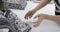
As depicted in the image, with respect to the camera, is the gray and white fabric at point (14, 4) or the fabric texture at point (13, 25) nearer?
the fabric texture at point (13, 25)

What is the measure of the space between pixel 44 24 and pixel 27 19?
21 centimetres

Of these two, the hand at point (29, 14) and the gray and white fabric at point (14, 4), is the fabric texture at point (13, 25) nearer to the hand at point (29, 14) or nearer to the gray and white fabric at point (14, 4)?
the hand at point (29, 14)

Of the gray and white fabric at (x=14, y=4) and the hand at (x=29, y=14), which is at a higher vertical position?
the gray and white fabric at (x=14, y=4)

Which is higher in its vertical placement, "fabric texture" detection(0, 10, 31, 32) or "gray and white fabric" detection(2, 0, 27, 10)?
"gray and white fabric" detection(2, 0, 27, 10)

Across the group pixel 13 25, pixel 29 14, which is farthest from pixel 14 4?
pixel 13 25

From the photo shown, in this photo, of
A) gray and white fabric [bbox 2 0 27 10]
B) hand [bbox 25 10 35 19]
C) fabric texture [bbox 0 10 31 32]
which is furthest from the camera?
gray and white fabric [bbox 2 0 27 10]

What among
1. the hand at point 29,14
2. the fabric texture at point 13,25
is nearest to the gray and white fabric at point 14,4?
the hand at point 29,14

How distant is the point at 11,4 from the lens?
1.70 meters

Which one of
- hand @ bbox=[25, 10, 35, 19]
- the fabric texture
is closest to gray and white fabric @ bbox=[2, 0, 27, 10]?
hand @ bbox=[25, 10, 35, 19]

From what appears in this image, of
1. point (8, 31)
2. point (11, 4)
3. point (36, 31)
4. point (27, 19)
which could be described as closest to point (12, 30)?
point (8, 31)

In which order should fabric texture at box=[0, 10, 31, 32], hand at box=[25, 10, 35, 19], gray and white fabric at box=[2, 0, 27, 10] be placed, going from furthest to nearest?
gray and white fabric at box=[2, 0, 27, 10] → hand at box=[25, 10, 35, 19] → fabric texture at box=[0, 10, 31, 32]

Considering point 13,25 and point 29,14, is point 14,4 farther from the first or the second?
point 13,25

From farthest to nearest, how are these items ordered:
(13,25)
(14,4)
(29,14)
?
(14,4), (29,14), (13,25)

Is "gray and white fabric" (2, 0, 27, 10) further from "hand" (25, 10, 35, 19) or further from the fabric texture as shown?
the fabric texture
